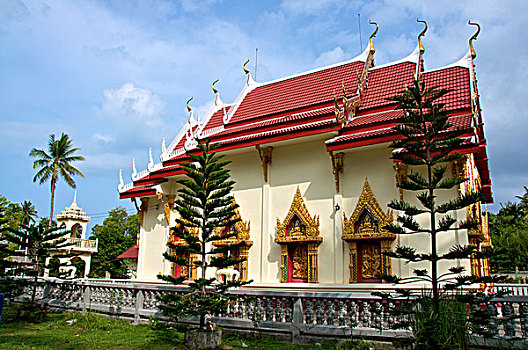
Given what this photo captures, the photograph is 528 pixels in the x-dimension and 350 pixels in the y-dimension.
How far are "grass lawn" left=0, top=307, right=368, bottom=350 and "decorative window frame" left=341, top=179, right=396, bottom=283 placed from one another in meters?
3.22

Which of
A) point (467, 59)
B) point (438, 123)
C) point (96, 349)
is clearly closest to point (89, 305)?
point (96, 349)

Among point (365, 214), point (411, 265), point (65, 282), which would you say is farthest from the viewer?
point (65, 282)

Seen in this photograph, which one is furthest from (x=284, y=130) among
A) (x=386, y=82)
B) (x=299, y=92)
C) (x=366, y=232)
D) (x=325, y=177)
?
(x=386, y=82)

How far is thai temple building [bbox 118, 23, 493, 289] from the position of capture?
9.87 metres

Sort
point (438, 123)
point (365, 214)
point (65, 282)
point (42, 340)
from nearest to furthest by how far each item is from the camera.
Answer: point (438, 123)
point (42, 340)
point (365, 214)
point (65, 282)

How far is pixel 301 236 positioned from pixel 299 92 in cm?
485

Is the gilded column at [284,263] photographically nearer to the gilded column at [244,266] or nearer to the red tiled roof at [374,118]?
the gilded column at [244,266]

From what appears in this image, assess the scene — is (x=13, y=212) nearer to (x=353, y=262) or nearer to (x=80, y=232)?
(x=80, y=232)

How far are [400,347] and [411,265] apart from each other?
11.4 ft

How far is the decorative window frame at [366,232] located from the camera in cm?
969

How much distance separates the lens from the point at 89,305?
414 inches

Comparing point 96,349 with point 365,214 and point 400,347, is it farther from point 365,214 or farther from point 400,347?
point 365,214

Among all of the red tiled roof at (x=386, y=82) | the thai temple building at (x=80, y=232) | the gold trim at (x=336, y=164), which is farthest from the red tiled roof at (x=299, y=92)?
the thai temple building at (x=80, y=232)

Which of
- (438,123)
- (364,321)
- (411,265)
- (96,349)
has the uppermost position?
(438,123)
